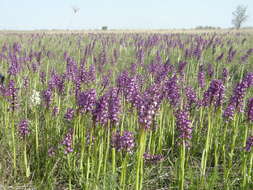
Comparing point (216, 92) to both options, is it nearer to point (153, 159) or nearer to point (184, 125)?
point (184, 125)

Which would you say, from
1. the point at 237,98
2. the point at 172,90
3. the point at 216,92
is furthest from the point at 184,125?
the point at 172,90

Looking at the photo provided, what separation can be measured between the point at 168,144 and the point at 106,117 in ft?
6.13

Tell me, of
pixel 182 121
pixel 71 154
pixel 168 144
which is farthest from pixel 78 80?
pixel 182 121

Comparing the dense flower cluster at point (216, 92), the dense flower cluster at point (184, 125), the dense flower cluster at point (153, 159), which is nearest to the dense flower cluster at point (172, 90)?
the dense flower cluster at point (216, 92)

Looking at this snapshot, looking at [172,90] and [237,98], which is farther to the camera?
[172,90]

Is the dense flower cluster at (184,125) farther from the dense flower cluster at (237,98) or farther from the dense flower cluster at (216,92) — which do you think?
the dense flower cluster at (237,98)

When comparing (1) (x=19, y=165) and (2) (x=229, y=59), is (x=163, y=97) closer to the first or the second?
(1) (x=19, y=165)

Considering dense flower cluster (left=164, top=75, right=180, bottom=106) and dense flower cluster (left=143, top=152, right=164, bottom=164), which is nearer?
dense flower cluster (left=143, top=152, right=164, bottom=164)

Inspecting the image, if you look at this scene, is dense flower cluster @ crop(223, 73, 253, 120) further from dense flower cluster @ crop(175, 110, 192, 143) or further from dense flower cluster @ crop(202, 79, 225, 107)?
dense flower cluster @ crop(175, 110, 192, 143)

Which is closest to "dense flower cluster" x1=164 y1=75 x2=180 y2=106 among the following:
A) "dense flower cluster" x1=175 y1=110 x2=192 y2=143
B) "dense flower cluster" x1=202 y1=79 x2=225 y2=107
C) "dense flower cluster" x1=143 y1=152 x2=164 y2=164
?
"dense flower cluster" x1=202 y1=79 x2=225 y2=107

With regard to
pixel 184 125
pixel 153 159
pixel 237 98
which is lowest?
pixel 153 159

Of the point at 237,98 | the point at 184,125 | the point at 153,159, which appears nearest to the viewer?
the point at 184,125

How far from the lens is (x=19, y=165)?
11.3 ft

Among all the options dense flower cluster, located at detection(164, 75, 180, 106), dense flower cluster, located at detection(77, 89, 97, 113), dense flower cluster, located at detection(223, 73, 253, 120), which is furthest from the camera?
dense flower cluster, located at detection(164, 75, 180, 106)
